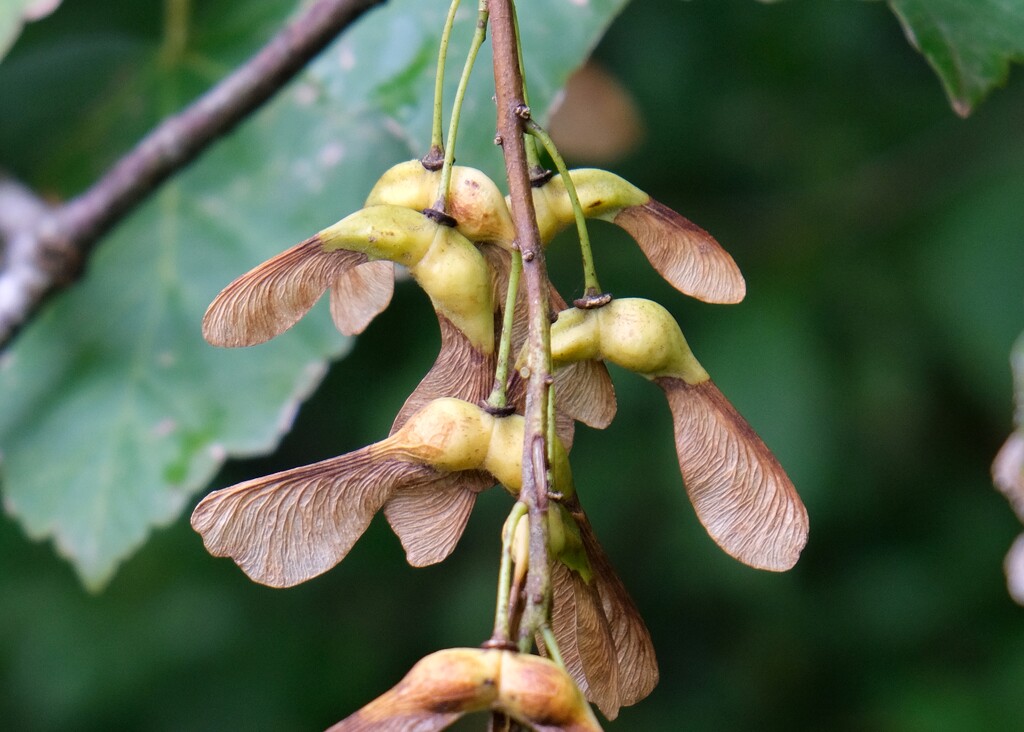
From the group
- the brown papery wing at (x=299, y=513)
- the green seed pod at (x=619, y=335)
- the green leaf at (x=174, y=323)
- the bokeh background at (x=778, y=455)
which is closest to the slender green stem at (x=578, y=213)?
the green seed pod at (x=619, y=335)

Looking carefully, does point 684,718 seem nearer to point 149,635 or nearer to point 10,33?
point 149,635

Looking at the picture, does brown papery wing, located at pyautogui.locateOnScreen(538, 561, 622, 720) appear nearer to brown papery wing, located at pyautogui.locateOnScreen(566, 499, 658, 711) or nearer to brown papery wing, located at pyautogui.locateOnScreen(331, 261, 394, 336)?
brown papery wing, located at pyautogui.locateOnScreen(566, 499, 658, 711)

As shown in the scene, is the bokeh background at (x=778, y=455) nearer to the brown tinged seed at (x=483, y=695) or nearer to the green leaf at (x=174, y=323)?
the green leaf at (x=174, y=323)

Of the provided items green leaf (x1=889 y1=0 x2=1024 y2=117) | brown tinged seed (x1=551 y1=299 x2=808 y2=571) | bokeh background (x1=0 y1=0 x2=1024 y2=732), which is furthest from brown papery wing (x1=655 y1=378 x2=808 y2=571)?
bokeh background (x1=0 y1=0 x2=1024 y2=732)

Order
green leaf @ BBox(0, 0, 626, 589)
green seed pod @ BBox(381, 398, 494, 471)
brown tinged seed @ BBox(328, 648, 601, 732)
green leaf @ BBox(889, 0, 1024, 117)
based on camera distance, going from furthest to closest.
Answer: green leaf @ BBox(0, 0, 626, 589) → green leaf @ BBox(889, 0, 1024, 117) → green seed pod @ BBox(381, 398, 494, 471) → brown tinged seed @ BBox(328, 648, 601, 732)

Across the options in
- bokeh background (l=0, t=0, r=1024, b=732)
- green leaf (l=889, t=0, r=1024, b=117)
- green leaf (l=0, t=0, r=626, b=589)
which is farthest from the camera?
bokeh background (l=0, t=0, r=1024, b=732)

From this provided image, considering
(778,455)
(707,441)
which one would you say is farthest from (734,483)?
(778,455)

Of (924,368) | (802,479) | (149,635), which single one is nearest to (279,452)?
(149,635)
